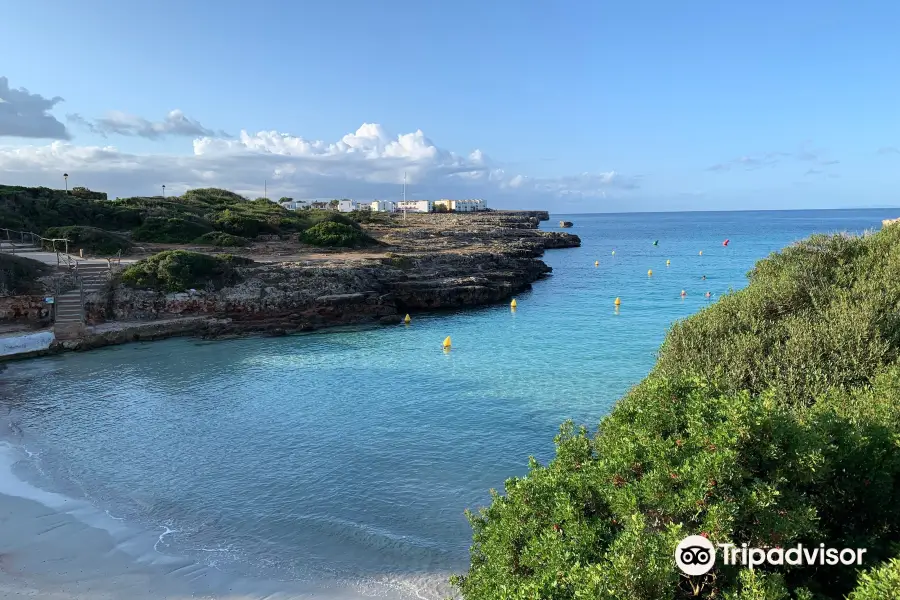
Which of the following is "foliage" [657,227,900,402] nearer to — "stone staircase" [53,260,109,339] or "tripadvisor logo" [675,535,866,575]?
"tripadvisor logo" [675,535,866,575]

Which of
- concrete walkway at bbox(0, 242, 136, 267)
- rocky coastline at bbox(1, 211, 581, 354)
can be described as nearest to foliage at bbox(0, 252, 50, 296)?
concrete walkway at bbox(0, 242, 136, 267)

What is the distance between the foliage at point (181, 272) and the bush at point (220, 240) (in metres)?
12.2

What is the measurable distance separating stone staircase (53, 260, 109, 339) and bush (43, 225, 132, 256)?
7.06m

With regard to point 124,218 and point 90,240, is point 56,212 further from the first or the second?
point 90,240

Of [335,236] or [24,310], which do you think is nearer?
[24,310]

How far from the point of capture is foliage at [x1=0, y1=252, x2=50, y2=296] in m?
29.9

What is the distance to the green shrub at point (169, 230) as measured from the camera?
48.8 meters

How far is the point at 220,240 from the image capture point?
4884 centimetres

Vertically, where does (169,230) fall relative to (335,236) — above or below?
above

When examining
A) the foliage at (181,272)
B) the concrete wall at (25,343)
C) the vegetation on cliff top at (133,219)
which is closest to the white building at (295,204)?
the vegetation on cliff top at (133,219)

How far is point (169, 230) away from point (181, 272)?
1862 centimetres

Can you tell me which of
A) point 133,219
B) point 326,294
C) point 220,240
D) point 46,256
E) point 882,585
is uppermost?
point 133,219

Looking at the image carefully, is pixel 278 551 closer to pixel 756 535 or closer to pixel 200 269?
pixel 756 535

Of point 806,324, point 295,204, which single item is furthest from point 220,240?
point 295,204
